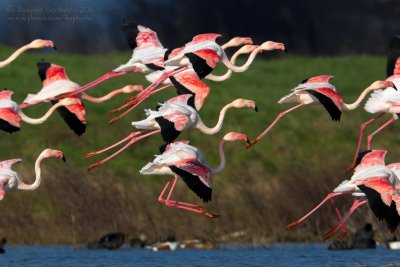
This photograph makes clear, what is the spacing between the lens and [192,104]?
1900cm

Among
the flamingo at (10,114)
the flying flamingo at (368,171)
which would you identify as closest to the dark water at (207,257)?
the flying flamingo at (368,171)

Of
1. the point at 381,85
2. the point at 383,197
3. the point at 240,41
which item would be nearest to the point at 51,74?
the point at 240,41

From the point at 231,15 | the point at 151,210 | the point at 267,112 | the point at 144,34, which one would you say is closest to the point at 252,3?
the point at 231,15

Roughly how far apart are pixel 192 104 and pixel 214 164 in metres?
16.1

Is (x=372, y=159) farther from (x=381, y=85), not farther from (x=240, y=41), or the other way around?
(x=240, y=41)

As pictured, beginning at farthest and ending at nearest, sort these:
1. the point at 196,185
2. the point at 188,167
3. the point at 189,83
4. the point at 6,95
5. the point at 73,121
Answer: the point at 73,121 < the point at 6,95 < the point at 189,83 < the point at 188,167 < the point at 196,185

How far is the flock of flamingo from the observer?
18172 millimetres

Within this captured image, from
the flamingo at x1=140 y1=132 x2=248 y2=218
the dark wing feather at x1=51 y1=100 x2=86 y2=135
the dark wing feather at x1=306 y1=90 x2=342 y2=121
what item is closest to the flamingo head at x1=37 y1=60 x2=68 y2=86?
the dark wing feather at x1=51 y1=100 x2=86 y2=135

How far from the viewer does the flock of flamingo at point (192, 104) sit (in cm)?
1817

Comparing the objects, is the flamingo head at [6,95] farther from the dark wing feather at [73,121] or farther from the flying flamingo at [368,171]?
the flying flamingo at [368,171]

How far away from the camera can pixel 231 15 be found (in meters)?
49.1

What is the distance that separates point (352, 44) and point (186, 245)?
2464 cm

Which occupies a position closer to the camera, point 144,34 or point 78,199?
point 144,34

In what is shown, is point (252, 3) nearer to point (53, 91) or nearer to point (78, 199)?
point (78, 199)
